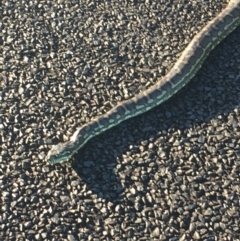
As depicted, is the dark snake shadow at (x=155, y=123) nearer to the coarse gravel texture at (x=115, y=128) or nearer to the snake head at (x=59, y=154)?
the coarse gravel texture at (x=115, y=128)

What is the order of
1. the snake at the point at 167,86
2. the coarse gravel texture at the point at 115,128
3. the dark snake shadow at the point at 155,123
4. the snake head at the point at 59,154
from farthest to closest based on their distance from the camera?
1. the snake at the point at 167,86
2. the snake head at the point at 59,154
3. the dark snake shadow at the point at 155,123
4. the coarse gravel texture at the point at 115,128

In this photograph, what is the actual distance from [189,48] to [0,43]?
9.33ft

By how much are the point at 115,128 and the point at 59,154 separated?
85cm

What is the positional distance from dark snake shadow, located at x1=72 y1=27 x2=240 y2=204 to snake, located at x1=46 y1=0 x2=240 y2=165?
0.09 metres

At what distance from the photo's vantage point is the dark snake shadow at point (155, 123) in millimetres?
5855

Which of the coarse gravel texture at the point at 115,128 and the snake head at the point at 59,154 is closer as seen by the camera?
the coarse gravel texture at the point at 115,128

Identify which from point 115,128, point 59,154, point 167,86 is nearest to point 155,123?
point 115,128

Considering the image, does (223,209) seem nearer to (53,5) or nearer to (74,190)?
(74,190)

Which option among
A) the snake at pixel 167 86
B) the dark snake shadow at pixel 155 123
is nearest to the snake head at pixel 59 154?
the snake at pixel 167 86

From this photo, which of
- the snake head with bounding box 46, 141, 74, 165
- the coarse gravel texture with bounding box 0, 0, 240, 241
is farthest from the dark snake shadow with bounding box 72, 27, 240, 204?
the snake head with bounding box 46, 141, 74, 165

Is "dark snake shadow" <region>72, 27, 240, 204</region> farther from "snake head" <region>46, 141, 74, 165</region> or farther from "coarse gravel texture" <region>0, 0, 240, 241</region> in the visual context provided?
"snake head" <region>46, 141, 74, 165</region>

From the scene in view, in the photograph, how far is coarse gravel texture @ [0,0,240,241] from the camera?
548 centimetres

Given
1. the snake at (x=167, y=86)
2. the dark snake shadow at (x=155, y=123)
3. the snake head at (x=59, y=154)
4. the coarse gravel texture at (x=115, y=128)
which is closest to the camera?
the coarse gravel texture at (x=115, y=128)

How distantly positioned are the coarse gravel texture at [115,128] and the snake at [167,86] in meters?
0.10
